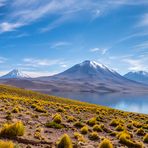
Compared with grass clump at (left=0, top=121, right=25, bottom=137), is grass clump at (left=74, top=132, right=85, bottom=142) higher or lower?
lower

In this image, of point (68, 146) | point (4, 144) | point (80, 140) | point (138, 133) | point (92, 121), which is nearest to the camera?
point (4, 144)

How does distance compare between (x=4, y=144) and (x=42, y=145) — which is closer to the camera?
(x=4, y=144)

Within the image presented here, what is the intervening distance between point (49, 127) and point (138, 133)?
7.11 meters

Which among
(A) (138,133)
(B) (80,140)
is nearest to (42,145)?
(B) (80,140)

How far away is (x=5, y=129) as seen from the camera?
44.2 feet

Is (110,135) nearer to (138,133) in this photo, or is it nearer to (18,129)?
(138,133)

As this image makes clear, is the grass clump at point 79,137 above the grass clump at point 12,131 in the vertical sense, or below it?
below

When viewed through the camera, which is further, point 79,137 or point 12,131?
point 79,137

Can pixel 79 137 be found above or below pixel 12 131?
below

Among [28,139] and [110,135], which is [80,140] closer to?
[28,139]

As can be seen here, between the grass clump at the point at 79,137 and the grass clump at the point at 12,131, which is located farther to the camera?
the grass clump at the point at 79,137

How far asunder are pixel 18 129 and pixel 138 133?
11.3 m

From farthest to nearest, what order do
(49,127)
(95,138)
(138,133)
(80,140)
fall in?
1. (138,133)
2. (49,127)
3. (95,138)
4. (80,140)

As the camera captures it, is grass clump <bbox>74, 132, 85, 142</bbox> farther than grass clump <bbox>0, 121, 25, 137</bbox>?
Yes
